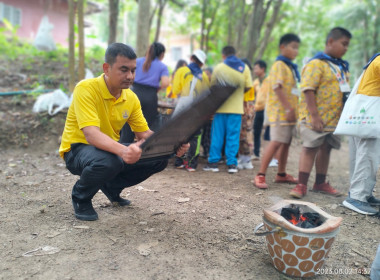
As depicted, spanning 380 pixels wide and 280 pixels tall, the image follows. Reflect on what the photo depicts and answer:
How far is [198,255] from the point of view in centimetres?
247

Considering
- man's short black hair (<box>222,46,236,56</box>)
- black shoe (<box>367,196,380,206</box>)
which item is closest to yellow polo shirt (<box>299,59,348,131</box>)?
black shoe (<box>367,196,380,206</box>)

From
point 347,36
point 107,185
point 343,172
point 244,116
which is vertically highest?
point 347,36

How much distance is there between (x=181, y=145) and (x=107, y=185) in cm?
101

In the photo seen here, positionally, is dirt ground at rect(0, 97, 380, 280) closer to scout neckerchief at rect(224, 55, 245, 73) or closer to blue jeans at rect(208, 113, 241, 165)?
blue jeans at rect(208, 113, 241, 165)

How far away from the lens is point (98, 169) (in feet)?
8.64

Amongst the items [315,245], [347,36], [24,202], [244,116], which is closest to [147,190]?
[24,202]

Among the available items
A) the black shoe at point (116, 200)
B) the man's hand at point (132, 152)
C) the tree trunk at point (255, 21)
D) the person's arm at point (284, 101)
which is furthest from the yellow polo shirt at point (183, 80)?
the tree trunk at point (255, 21)

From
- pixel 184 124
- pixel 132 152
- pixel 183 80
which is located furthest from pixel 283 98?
pixel 132 152

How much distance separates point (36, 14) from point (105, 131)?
2129 cm

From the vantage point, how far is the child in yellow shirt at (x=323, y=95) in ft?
13.5

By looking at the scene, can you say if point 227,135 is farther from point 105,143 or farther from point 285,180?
point 105,143

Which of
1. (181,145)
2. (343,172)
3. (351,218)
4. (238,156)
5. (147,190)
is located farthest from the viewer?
(343,172)

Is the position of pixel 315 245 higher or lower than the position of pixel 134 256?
higher

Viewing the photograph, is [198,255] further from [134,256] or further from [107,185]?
[107,185]
